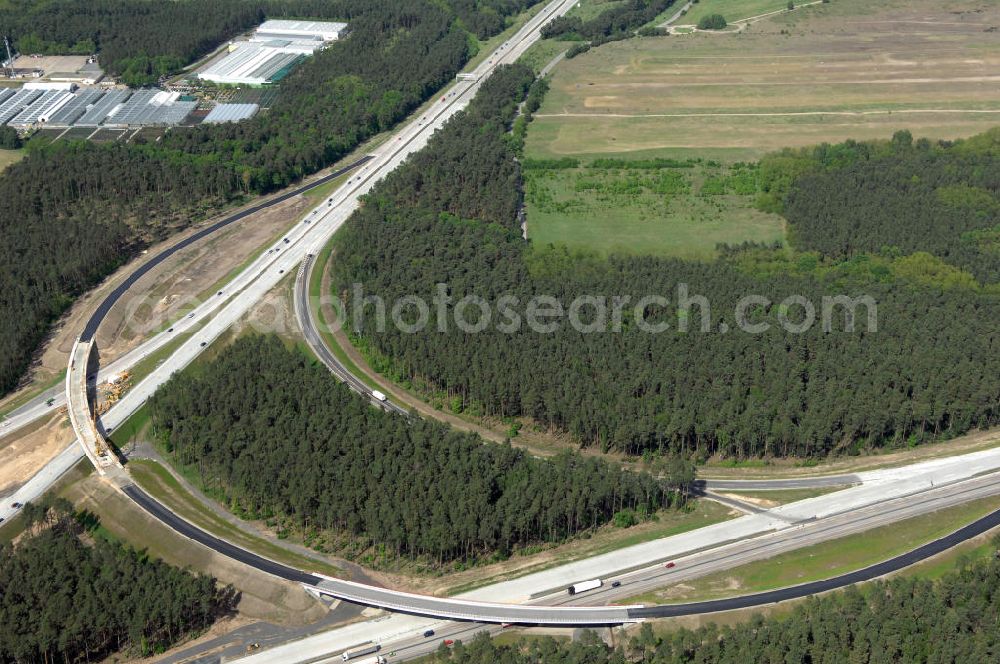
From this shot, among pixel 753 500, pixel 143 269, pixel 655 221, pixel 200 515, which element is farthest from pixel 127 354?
pixel 655 221

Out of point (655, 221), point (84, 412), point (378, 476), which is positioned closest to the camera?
point (378, 476)

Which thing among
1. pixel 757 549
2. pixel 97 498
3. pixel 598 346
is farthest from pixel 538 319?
pixel 97 498

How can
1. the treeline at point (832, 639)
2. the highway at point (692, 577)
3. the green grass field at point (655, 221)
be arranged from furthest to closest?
the green grass field at point (655, 221)
the highway at point (692, 577)
the treeline at point (832, 639)

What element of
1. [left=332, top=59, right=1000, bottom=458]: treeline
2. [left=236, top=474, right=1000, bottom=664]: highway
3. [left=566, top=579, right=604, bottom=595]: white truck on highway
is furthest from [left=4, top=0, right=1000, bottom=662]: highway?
[left=332, top=59, right=1000, bottom=458]: treeline

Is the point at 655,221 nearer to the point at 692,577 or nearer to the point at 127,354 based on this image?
the point at 692,577

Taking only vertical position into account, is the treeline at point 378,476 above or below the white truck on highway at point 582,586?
above

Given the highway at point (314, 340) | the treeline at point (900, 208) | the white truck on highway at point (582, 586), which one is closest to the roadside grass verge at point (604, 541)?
the white truck on highway at point (582, 586)

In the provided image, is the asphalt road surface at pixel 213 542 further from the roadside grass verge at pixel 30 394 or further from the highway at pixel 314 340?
the highway at pixel 314 340
